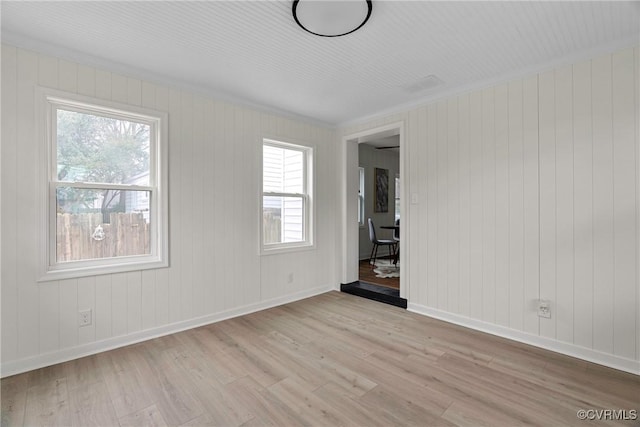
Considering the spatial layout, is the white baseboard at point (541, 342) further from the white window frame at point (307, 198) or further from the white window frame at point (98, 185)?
the white window frame at point (98, 185)

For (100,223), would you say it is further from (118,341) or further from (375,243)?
(375,243)

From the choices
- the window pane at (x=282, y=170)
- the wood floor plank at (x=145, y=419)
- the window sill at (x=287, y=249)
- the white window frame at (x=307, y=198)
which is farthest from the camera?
the white window frame at (x=307, y=198)

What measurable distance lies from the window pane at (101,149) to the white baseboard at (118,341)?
1.37 meters

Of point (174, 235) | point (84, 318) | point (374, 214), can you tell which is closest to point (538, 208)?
point (174, 235)

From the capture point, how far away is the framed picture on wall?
6.90m

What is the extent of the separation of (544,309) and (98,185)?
13.0ft

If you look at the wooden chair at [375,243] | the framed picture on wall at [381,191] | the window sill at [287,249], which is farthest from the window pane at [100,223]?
the framed picture on wall at [381,191]

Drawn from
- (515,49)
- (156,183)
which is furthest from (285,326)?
(515,49)

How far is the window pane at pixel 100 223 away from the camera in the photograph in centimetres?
253

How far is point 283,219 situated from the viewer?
415 cm

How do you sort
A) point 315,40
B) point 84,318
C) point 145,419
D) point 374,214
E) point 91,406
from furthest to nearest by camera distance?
point 374,214, point 84,318, point 315,40, point 91,406, point 145,419

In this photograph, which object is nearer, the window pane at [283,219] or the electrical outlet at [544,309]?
the electrical outlet at [544,309]

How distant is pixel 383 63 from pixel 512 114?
129 cm

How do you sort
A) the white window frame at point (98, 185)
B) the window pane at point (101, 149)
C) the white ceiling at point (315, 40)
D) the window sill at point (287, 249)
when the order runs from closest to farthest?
the white ceiling at point (315, 40) < the white window frame at point (98, 185) < the window pane at point (101, 149) < the window sill at point (287, 249)
